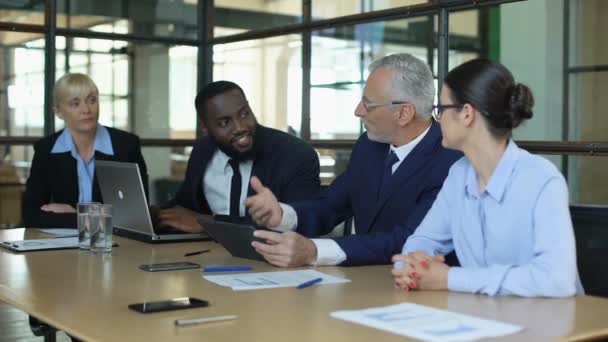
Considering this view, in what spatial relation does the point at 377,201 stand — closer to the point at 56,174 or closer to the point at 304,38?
the point at 56,174

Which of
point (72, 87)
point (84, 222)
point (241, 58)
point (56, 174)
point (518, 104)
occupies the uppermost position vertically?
point (241, 58)

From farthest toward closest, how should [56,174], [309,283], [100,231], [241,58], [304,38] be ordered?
1. [241,58]
2. [304,38]
3. [56,174]
4. [100,231]
5. [309,283]

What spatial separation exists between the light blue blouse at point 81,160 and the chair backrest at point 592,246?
6.98 feet

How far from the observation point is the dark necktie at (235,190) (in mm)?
3658

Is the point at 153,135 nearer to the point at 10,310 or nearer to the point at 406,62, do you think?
the point at 10,310

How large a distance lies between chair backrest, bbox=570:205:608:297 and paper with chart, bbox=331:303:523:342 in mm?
1489

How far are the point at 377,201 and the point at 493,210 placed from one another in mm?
754

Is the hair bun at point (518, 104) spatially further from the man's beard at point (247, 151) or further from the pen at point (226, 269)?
the man's beard at point (247, 151)

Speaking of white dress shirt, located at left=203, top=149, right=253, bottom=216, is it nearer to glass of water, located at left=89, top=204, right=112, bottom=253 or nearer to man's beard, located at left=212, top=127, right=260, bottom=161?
man's beard, located at left=212, top=127, right=260, bottom=161

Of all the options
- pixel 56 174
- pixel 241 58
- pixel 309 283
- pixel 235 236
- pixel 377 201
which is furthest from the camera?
pixel 241 58

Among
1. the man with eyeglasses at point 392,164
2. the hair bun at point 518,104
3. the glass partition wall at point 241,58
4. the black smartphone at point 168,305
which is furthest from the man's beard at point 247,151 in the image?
the black smartphone at point 168,305

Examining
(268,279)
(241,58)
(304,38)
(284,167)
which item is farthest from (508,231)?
(241,58)

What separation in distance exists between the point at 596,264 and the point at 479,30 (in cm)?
810

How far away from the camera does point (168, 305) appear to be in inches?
74.8
